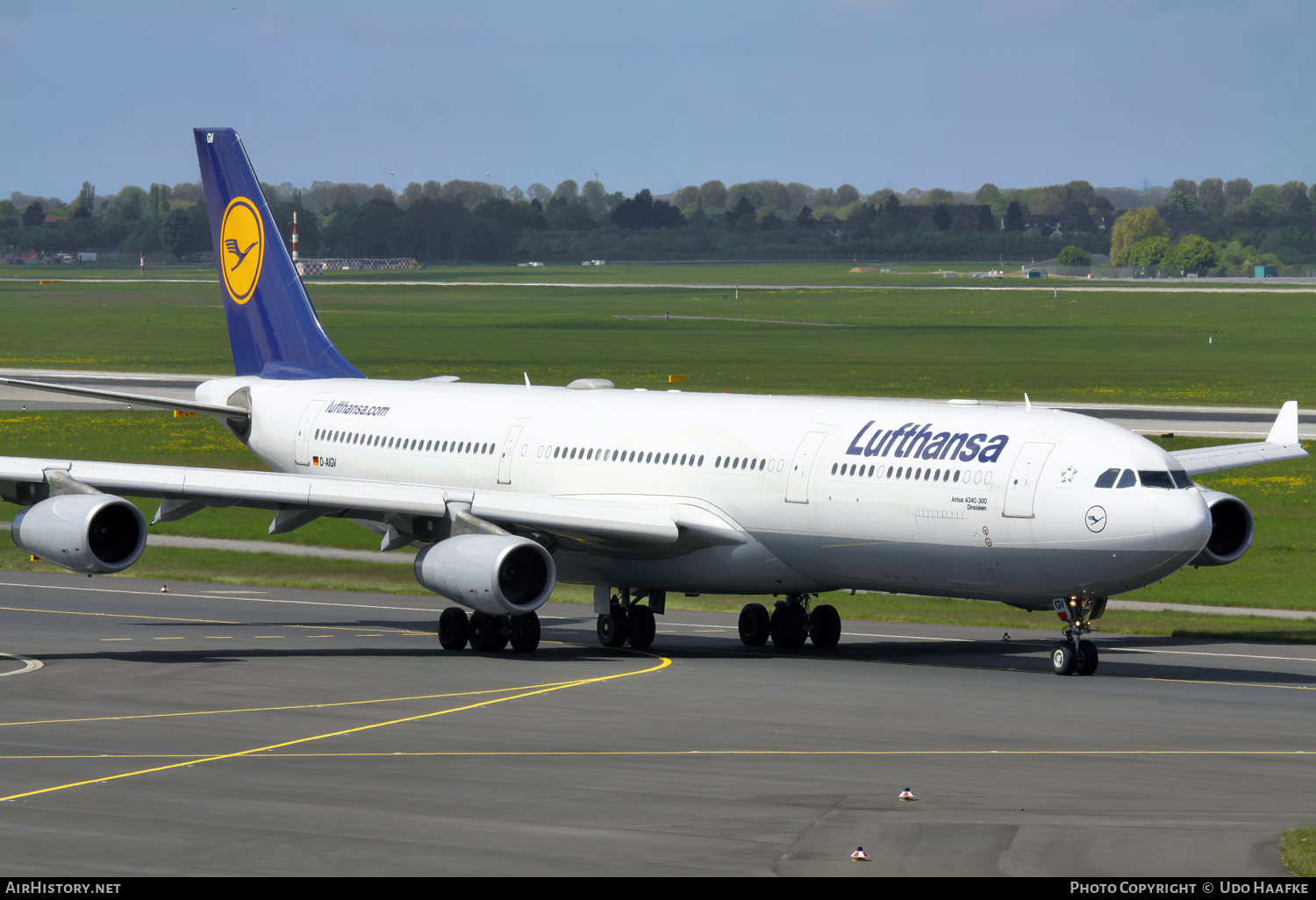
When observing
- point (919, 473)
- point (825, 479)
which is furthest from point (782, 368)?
point (919, 473)

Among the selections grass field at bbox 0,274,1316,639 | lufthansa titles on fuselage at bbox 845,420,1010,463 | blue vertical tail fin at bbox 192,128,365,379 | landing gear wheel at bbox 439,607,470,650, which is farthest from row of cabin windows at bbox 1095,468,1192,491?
blue vertical tail fin at bbox 192,128,365,379

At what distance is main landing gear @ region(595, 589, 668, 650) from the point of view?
134 ft

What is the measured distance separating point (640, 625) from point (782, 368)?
8437 centimetres

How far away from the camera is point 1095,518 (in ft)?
109

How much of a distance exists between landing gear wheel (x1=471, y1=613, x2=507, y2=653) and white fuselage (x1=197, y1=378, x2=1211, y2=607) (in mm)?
2160

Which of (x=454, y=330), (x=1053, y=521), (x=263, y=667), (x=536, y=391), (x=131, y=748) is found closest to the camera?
(x=131, y=748)

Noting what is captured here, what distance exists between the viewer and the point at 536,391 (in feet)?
148

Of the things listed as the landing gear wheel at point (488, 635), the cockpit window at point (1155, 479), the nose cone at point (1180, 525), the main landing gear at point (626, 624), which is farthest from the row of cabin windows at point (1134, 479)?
the landing gear wheel at point (488, 635)

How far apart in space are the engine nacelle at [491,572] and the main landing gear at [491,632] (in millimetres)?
2314

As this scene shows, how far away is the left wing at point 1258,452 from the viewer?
41750 millimetres

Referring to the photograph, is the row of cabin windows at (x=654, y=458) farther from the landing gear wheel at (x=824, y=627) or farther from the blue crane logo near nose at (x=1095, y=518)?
the blue crane logo near nose at (x=1095, y=518)
